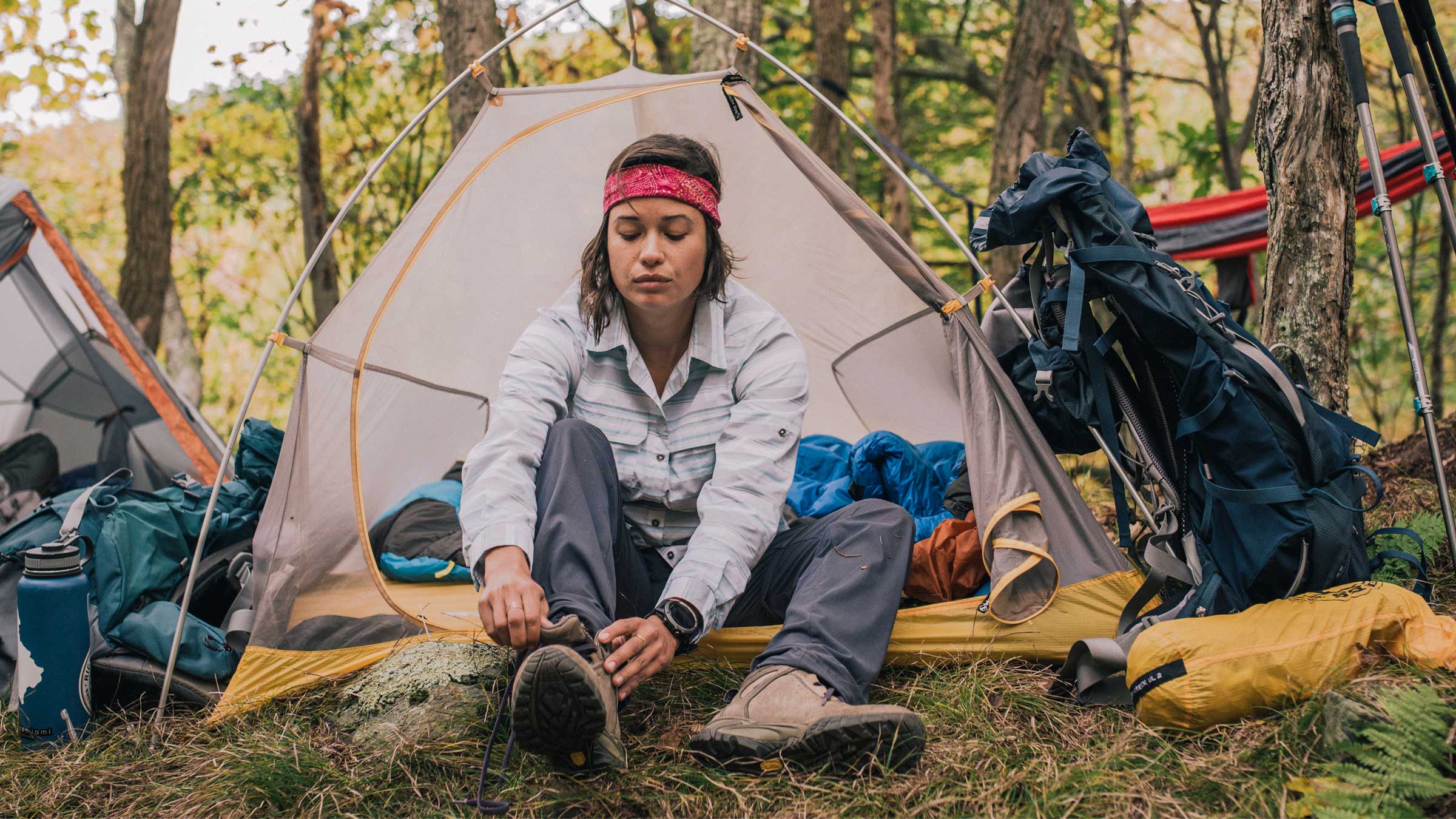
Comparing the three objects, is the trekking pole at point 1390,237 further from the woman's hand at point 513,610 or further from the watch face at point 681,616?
the woman's hand at point 513,610

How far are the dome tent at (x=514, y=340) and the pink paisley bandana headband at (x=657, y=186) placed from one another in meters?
0.50

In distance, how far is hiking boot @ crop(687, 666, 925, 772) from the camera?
64.4 inches

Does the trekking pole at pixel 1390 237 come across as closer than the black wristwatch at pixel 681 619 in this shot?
No

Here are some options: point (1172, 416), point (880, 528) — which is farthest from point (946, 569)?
point (1172, 416)

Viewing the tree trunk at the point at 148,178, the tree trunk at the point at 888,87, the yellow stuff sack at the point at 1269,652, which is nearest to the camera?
the yellow stuff sack at the point at 1269,652

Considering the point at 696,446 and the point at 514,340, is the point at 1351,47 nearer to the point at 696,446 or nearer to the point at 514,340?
the point at 696,446

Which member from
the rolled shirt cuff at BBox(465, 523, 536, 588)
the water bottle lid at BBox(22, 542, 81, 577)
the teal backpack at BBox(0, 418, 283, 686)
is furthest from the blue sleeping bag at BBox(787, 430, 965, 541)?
the water bottle lid at BBox(22, 542, 81, 577)

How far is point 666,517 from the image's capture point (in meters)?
2.18

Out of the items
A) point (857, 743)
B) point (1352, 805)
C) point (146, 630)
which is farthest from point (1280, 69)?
point (146, 630)

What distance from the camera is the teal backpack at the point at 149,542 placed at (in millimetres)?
2254

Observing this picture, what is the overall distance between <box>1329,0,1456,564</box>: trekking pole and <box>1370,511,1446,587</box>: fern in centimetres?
15

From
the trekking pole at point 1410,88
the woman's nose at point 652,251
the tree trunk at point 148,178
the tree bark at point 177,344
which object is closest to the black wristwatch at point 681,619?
the woman's nose at point 652,251

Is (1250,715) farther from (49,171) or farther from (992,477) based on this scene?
(49,171)

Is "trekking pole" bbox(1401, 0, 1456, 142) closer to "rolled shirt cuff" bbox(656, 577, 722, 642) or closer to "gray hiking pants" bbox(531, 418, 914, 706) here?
"gray hiking pants" bbox(531, 418, 914, 706)
